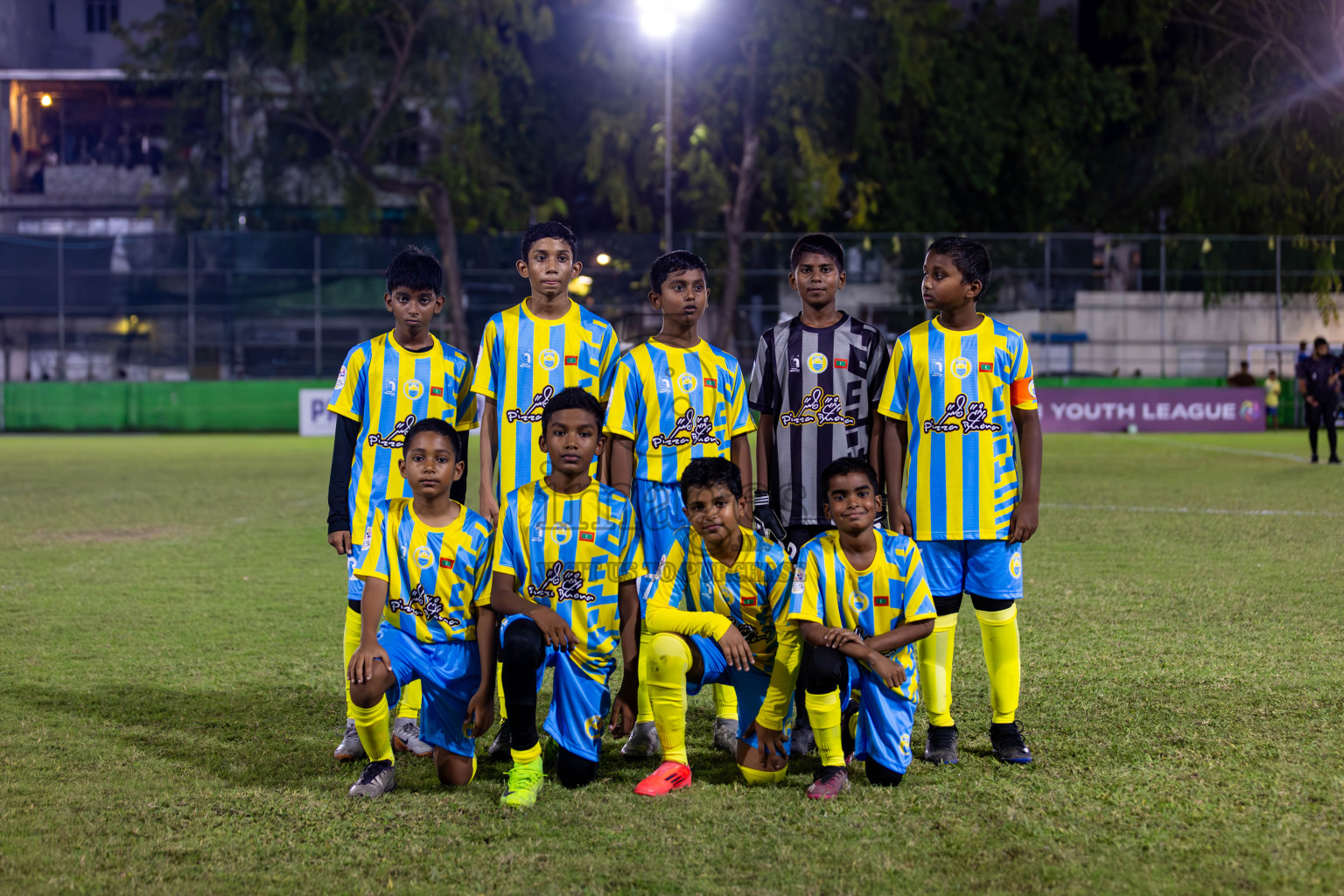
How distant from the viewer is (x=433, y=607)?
3689mm

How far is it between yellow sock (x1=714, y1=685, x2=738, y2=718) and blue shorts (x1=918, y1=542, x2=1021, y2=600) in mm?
803

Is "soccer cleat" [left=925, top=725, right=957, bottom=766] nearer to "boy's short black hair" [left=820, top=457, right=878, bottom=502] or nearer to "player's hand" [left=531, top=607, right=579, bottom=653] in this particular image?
"boy's short black hair" [left=820, top=457, right=878, bottom=502]

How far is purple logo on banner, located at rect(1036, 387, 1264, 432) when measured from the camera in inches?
958

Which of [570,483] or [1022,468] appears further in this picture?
[1022,468]

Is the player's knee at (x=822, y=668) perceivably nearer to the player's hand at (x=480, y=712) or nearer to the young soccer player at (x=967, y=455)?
the young soccer player at (x=967, y=455)

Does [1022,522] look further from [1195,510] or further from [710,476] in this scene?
[1195,510]

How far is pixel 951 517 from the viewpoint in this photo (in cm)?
402

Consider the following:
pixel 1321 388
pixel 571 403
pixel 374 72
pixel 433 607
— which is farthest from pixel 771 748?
pixel 374 72

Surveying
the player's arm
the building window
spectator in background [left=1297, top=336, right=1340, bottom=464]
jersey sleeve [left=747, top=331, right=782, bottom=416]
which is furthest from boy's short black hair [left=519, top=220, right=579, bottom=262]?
the building window

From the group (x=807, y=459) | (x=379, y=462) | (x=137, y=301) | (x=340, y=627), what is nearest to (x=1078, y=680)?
(x=807, y=459)

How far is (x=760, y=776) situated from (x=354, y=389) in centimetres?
199

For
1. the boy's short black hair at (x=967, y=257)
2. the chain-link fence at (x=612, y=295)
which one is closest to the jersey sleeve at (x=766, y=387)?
the boy's short black hair at (x=967, y=257)

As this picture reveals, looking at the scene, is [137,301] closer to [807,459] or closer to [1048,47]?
[1048,47]

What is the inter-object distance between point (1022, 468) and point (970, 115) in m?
28.4
